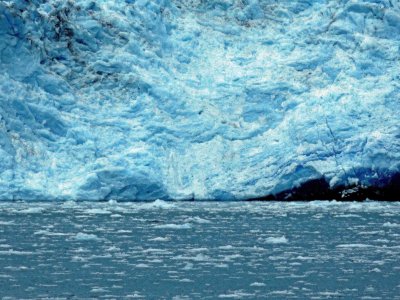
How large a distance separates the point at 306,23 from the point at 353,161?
563 cm

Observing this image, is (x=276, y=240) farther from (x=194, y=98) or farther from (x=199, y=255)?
(x=194, y=98)

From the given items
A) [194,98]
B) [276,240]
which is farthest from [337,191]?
[276,240]

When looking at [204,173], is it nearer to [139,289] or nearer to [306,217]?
[306,217]

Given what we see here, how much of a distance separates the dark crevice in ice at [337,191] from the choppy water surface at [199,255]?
15.9ft

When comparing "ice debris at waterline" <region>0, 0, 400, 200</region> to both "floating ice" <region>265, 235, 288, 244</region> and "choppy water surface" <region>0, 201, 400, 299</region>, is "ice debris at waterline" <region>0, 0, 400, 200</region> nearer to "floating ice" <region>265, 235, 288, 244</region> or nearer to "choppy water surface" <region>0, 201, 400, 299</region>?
"choppy water surface" <region>0, 201, 400, 299</region>

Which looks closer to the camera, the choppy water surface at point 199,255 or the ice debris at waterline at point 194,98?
the choppy water surface at point 199,255

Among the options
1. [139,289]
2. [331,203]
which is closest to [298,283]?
[139,289]

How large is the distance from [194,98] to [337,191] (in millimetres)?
5352

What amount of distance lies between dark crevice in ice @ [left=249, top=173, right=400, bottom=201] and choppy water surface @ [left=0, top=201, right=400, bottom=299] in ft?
15.9

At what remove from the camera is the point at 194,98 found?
2527cm

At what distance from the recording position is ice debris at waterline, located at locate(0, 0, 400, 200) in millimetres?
22719

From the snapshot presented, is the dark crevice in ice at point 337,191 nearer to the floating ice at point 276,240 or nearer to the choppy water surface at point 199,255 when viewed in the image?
the choppy water surface at point 199,255

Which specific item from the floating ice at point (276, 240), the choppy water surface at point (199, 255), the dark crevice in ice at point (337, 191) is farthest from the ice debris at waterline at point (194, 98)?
the floating ice at point (276, 240)

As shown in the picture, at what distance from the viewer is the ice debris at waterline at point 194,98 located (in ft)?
74.5
